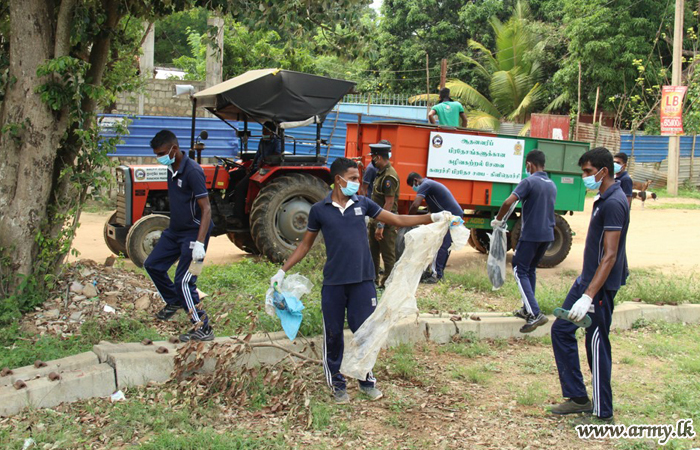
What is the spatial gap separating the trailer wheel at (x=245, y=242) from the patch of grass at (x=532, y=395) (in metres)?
5.57

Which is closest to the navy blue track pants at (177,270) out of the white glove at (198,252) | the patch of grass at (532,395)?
the white glove at (198,252)

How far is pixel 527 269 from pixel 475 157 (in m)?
3.50

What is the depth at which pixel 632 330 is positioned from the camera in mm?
7121

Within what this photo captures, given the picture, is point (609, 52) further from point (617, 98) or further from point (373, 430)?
point (373, 430)

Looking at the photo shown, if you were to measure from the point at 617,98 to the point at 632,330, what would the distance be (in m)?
19.8

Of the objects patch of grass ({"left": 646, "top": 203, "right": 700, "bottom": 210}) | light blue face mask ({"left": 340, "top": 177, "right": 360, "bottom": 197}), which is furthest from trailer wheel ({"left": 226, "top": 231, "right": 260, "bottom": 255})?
patch of grass ({"left": 646, "top": 203, "right": 700, "bottom": 210})

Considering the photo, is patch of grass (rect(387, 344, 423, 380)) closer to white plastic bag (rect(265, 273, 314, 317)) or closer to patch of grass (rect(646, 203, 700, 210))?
white plastic bag (rect(265, 273, 314, 317))

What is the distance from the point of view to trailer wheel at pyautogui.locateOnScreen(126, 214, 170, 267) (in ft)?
28.3

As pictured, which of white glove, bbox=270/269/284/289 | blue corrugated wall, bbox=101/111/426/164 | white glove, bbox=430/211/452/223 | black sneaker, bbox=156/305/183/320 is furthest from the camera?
blue corrugated wall, bbox=101/111/426/164

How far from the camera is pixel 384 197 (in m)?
8.06

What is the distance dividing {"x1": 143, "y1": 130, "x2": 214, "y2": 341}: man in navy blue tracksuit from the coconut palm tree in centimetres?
2089

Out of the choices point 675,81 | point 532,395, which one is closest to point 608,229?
point 532,395

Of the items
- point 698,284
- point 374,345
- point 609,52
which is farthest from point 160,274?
point 609,52

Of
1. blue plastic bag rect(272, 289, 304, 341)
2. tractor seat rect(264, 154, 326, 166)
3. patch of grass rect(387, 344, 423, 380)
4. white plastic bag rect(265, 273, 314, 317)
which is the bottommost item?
patch of grass rect(387, 344, 423, 380)
